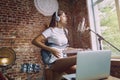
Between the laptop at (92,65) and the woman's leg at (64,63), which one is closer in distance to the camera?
the laptop at (92,65)

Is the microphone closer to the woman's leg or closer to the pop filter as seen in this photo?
the pop filter

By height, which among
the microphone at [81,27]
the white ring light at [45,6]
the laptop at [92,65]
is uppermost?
the white ring light at [45,6]

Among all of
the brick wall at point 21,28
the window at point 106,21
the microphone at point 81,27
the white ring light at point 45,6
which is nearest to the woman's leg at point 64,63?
the window at point 106,21

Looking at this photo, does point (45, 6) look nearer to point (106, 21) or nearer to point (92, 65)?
point (106, 21)

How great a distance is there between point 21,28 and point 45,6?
87 cm

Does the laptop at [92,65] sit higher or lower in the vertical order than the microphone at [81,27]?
lower

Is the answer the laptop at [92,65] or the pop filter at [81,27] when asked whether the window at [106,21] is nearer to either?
the pop filter at [81,27]

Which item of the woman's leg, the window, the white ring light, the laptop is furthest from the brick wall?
the laptop

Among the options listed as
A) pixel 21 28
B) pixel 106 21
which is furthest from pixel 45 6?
pixel 106 21

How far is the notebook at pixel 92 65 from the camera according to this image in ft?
5.22

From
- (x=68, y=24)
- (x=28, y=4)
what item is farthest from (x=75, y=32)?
(x=28, y=4)

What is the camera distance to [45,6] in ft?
15.3

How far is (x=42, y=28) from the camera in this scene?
15.2ft

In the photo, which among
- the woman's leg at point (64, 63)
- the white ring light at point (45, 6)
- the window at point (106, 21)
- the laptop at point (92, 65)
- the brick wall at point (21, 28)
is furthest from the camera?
the white ring light at point (45, 6)
